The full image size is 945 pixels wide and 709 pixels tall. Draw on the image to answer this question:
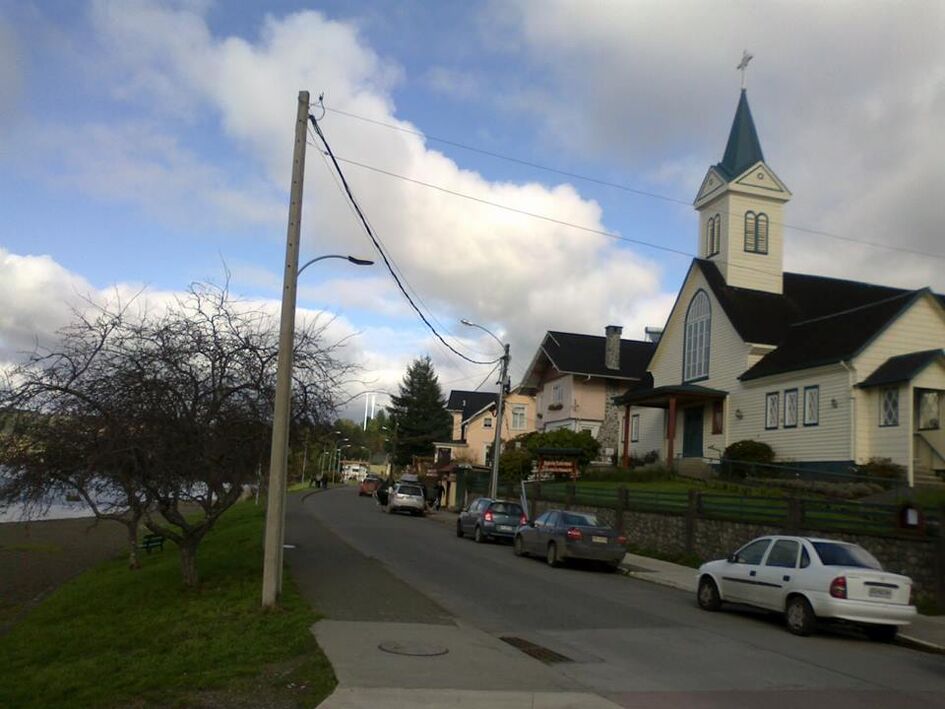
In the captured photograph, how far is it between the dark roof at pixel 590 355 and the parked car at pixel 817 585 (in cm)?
3475

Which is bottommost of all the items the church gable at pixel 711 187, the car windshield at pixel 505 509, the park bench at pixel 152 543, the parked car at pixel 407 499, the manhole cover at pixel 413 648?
the park bench at pixel 152 543

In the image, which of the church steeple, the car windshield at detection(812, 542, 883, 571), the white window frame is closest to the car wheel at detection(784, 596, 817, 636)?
the car windshield at detection(812, 542, 883, 571)

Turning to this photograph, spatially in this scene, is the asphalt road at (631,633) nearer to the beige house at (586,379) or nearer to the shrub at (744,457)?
the shrub at (744,457)

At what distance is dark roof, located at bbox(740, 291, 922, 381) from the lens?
96.8 ft

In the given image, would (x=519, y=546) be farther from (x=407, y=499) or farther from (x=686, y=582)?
(x=407, y=499)

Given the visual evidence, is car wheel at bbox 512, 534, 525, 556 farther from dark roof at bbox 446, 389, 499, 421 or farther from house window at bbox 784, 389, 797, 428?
dark roof at bbox 446, 389, 499, 421

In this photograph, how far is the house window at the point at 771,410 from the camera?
109 feet

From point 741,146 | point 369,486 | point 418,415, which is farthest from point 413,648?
point 418,415

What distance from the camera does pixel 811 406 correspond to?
31109 mm

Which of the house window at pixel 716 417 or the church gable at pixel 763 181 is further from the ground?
the church gable at pixel 763 181

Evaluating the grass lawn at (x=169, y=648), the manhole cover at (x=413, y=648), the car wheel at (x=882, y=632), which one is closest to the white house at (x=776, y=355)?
the car wheel at (x=882, y=632)

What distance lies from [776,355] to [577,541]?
1581 centimetres

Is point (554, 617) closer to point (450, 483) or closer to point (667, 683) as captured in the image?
point (667, 683)

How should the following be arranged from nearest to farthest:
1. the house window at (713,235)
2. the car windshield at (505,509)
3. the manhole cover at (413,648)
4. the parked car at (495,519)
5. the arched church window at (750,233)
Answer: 1. the manhole cover at (413,648)
2. the parked car at (495,519)
3. the car windshield at (505,509)
4. the arched church window at (750,233)
5. the house window at (713,235)
